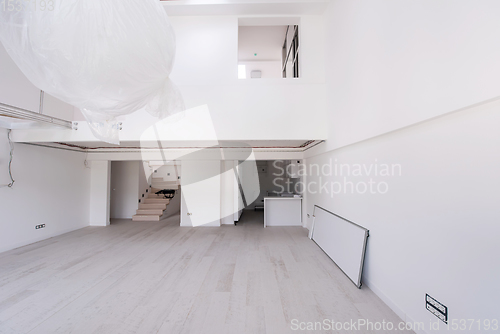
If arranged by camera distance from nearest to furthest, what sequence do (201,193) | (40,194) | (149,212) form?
(40,194) → (201,193) → (149,212)

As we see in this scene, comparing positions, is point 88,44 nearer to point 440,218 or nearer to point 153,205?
point 440,218

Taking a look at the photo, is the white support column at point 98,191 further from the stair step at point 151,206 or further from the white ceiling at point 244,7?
the white ceiling at point 244,7

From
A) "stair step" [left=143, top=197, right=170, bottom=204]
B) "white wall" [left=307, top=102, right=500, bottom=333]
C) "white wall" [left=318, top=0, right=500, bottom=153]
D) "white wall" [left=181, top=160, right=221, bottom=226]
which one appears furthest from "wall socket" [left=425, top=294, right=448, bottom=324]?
"stair step" [left=143, top=197, right=170, bottom=204]

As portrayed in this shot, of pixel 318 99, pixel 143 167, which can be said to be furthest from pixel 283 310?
pixel 143 167

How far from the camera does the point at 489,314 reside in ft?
4.42

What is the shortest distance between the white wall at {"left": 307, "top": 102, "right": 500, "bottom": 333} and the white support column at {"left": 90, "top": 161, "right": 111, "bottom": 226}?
6.98 metres

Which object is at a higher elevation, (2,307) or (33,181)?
(33,181)

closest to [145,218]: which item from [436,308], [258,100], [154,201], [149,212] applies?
[149,212]

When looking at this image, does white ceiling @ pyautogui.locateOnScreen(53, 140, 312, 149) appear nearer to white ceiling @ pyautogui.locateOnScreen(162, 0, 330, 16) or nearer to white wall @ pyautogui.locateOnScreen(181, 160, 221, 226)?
white wall @ pyautogui.locateOnScreen(181, 160, 221, 226)

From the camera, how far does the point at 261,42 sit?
7121 millimetres

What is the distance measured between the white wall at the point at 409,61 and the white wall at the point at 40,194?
6385mm

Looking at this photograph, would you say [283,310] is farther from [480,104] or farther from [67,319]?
[480,104]

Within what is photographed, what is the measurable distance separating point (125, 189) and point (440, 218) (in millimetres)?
8654

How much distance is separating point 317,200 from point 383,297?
8.54 feet
